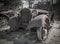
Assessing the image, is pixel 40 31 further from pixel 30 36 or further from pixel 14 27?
pixel 14 27

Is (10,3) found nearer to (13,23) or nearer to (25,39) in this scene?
(13,23)

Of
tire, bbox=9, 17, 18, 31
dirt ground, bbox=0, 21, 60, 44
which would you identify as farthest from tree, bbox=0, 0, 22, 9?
dirt ground, bbox=0, 21, 60, 44

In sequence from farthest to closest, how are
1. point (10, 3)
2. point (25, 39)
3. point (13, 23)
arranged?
point (10, 3)
point (13, 23)
point (25, 39)

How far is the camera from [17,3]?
11.8 m

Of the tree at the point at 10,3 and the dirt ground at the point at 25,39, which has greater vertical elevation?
the tree at the point at 10,3

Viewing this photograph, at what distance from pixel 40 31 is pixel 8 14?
10.0 feet

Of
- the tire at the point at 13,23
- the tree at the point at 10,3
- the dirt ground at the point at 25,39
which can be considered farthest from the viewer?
the tree at the point at 10,3

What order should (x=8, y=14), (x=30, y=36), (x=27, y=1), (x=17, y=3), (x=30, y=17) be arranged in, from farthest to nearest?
(x=27, y=1) < (x=17, y=3) < (x=8, y=14) < (x=30, y=17) < (x=30, y=36)

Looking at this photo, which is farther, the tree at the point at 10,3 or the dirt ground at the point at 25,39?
the tree at the point at 10,3

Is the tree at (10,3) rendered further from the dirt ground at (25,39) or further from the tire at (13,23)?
the dirt ground at (25,39)

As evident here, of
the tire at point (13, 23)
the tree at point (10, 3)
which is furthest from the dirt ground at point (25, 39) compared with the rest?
the tree at point (10, 3)

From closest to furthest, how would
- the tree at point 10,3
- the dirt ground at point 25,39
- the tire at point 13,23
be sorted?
the dirt ground at point 25,39 < the tire at point 13,23 < the tree at point 10,3

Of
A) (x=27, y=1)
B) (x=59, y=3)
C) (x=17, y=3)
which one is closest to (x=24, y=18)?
(x=17, y=3)

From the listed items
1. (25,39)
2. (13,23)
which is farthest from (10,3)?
(25,39)
